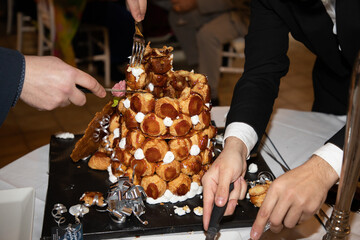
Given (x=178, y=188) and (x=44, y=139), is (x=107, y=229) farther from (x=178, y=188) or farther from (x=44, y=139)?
(x=44, y=139)

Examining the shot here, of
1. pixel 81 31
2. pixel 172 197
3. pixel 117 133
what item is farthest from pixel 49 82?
pixel 81 31

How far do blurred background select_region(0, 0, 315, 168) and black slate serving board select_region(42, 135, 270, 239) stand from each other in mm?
1607

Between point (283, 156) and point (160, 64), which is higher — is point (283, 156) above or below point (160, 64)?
below

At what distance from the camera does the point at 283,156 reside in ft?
5.03

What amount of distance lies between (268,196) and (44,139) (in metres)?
2.39

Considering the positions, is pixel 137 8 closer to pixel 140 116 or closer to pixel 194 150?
pixel 140 116

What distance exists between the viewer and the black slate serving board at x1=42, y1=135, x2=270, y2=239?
1131 mm

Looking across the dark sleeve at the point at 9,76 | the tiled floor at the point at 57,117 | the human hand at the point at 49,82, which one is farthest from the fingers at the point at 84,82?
the tiled floor at the point at 57,117

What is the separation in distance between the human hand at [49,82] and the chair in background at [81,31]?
8.53 feet

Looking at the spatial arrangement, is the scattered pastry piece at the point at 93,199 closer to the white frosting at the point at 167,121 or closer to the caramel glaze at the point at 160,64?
the white frosting at the point at 167,121

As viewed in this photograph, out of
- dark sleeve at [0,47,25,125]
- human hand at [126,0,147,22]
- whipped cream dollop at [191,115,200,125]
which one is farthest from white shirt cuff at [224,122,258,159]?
dark sleeve at [0,47,25,125]

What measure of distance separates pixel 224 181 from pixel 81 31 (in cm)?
317

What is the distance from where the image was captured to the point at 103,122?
1.42 metres

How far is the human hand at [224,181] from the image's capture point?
3.50 feet
